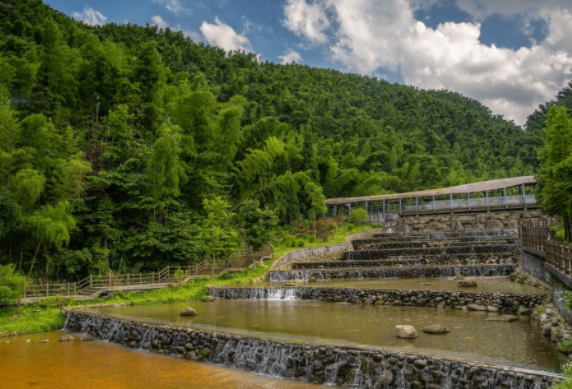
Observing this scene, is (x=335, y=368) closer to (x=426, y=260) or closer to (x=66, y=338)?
(x=66, y=338)

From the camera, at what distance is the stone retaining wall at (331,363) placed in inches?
266

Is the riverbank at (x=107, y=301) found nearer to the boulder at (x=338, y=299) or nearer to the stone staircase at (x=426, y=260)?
the stone staircase at (x=426, y=260)

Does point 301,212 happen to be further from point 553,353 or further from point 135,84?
point 553,353

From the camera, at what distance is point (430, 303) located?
13695mm

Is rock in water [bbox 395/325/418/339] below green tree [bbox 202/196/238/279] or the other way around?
below

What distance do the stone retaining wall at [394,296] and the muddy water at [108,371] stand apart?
646 centimetres

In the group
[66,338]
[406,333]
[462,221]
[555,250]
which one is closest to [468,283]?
[555,250]

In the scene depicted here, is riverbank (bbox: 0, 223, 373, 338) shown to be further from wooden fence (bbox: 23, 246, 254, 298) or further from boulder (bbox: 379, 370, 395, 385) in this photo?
boulder (bbox: 379, 370, 395, 385)

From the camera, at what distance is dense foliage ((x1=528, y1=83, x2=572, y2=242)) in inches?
522

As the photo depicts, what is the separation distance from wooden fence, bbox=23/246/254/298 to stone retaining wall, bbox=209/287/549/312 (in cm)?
300

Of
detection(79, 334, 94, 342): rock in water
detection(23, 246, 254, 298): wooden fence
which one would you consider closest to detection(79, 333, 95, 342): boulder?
detection(79, 334, 94, 342): rock in water

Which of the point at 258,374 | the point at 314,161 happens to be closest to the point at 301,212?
the point at 314,161

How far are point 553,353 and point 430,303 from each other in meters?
5.93

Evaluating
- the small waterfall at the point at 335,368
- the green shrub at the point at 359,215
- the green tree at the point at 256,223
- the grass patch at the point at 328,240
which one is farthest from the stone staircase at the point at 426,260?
the small waterfall at the point at 335,368
